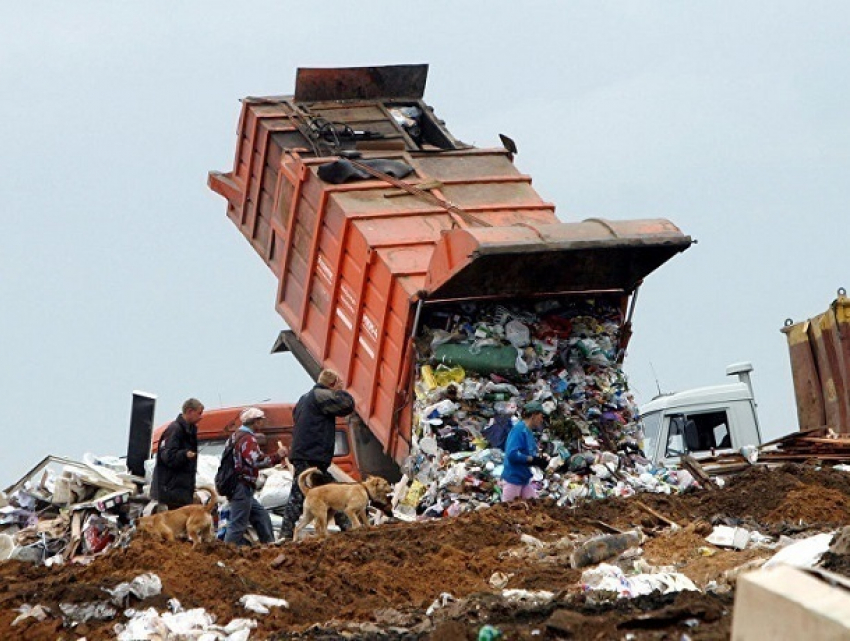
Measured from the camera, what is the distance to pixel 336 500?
39.6 ft

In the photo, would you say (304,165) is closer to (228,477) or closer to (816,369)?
(228,477)

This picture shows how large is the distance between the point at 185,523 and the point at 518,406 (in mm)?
3314

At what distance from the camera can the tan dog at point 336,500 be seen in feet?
39.3

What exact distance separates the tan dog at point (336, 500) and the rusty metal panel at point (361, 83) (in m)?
5.00

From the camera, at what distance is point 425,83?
1683cm

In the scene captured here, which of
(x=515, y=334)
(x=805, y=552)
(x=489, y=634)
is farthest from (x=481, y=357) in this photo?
(x=489, y=634)

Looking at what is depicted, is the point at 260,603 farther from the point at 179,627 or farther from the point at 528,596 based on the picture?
the point at 528,596

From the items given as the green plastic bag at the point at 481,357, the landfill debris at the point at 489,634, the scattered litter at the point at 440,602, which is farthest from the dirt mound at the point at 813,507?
the landfill debris at the point at 489,634

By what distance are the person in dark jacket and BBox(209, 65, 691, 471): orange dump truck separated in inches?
28.3

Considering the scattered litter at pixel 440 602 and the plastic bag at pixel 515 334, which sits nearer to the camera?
the scattered litter at pixel 440 602

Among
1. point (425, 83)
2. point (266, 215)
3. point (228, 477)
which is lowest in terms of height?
point (228, 477)

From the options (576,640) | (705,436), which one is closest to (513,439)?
(705,436)

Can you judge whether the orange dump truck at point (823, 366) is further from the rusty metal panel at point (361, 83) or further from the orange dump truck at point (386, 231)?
the rusty metal panel at point (361, 83)

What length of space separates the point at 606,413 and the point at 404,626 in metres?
6.45
